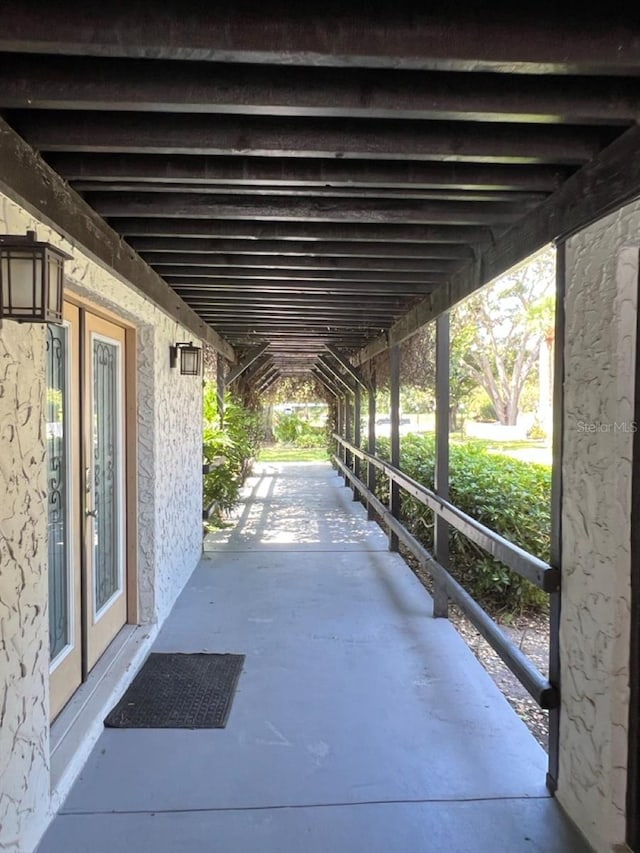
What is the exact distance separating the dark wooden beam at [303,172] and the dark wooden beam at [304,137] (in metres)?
0.21

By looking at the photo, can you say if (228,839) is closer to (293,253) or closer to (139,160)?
(139,160)

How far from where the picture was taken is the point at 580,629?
2.05m

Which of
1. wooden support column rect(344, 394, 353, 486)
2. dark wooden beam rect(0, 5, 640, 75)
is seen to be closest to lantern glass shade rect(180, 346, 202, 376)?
dark wooden beam rect(0, 5, 640, 75)

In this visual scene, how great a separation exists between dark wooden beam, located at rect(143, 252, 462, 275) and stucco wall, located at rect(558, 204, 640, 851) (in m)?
1.30

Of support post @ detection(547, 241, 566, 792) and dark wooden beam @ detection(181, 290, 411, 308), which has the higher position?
dark wooden beam @ detection(181, 290, 411, 308)

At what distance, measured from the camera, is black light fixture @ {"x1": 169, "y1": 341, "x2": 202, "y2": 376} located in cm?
423

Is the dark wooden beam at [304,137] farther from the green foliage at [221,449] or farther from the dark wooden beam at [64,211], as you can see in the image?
the green foliage at [221,449]

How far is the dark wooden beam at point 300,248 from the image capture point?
300 cm

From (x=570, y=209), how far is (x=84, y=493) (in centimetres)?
245

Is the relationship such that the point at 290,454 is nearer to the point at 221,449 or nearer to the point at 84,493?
the point at 221,449

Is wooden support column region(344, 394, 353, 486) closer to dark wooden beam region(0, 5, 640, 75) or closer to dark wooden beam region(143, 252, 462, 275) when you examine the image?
dark wooden beam region(143, 252, 462, 275)

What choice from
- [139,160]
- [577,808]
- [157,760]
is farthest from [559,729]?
[139,160]

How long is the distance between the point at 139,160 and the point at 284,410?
78.6 feet

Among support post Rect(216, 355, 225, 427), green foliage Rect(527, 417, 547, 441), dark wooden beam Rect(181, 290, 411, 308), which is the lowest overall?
green foliage Rect(527, 417, 547, 441)
